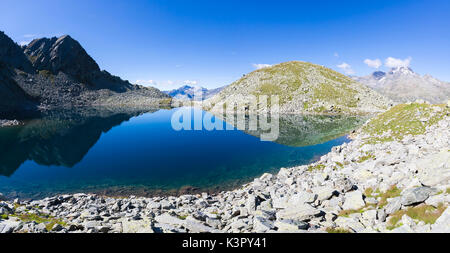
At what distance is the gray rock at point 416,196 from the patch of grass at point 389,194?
1.89 meters

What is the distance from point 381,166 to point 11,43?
831 ft

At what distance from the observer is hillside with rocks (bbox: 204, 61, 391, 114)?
115 metres

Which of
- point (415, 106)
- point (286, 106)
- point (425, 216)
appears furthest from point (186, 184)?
point (286, 106)

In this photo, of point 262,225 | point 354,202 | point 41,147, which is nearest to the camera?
point 262,225

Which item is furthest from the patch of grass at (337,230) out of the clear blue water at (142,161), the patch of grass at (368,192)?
the clear blue water at (142,161)

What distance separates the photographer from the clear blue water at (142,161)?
29.8m

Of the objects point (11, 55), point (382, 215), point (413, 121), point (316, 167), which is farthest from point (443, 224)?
point (11, 55)

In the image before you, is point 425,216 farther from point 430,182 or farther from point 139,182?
point 139,182

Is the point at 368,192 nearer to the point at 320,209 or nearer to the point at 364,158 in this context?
the point at 320,209

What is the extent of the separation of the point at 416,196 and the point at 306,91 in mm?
129277

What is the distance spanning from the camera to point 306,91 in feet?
430

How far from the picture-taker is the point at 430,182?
12234 millimetres

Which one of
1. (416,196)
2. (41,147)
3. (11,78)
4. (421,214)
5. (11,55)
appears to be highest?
(11,55)

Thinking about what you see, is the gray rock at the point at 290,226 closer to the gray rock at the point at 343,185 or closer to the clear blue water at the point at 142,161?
the gray rock at the point at 343,185
